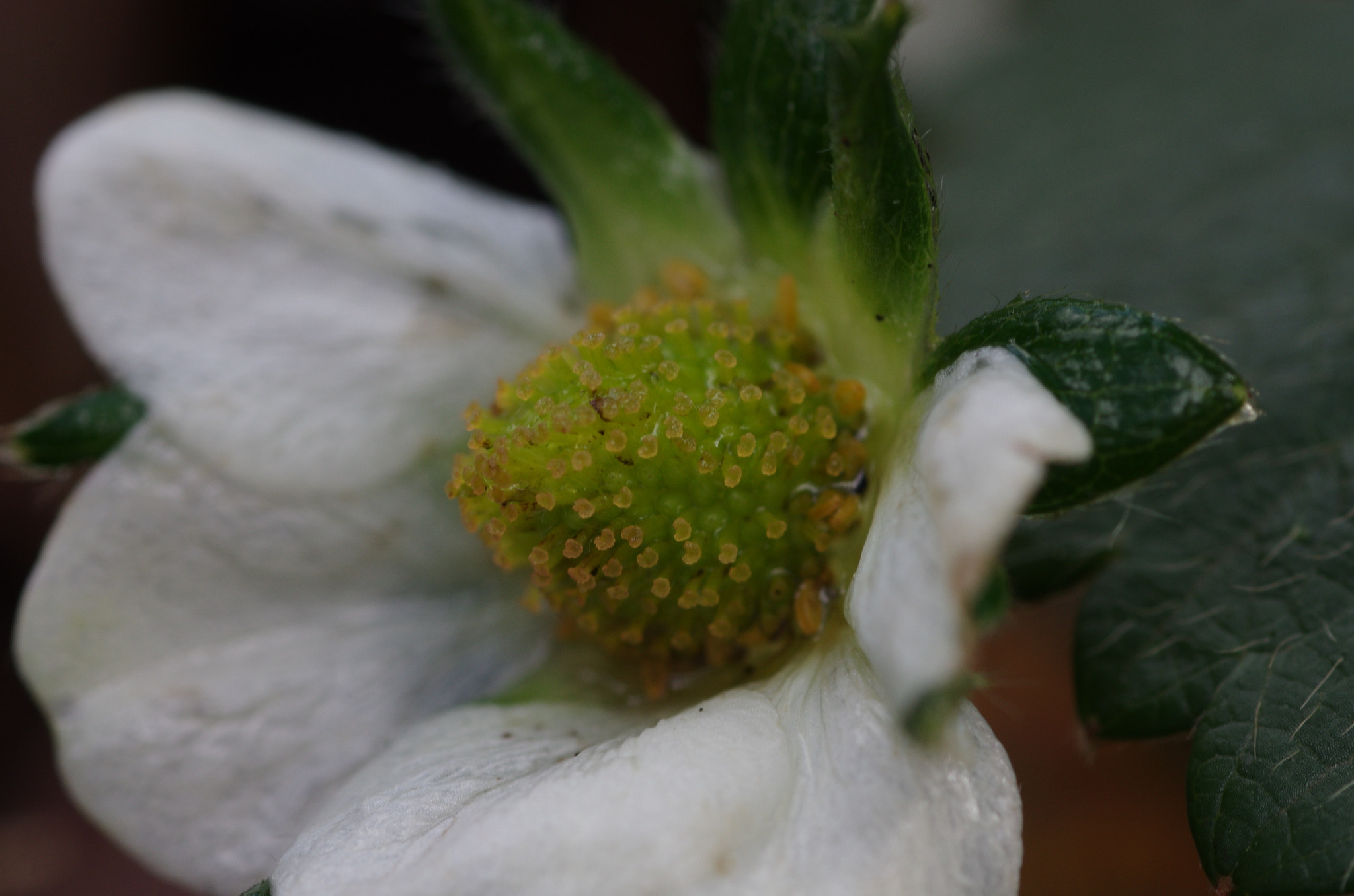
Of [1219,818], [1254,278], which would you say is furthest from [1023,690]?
[1219,818]

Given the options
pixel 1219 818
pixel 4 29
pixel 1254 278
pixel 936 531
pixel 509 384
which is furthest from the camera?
pixel 4 29

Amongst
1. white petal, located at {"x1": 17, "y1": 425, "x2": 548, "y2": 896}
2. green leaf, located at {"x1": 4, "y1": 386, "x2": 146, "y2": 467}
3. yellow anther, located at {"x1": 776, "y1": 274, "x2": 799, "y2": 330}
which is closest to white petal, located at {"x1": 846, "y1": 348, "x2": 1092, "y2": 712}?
yellow anther, located at {"x1": 776, "y1": 274, "x2": 799, "y2": 330}

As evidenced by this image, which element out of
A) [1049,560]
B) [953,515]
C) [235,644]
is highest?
[953,515]

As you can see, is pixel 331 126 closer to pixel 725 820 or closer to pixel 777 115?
pixel 777 115

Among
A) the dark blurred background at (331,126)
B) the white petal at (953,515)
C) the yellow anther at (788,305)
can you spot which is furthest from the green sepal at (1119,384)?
the dark blurred background at (331,126)

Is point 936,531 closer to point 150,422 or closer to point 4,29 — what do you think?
point 150,422

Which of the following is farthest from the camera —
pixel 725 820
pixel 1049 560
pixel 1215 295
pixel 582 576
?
pixel 1215 295

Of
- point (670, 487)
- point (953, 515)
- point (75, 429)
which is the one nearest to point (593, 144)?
point (670, 487)

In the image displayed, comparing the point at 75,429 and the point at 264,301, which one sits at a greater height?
the point at 264,301
